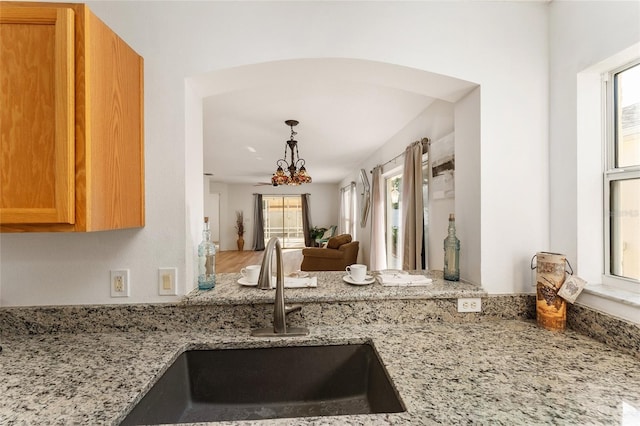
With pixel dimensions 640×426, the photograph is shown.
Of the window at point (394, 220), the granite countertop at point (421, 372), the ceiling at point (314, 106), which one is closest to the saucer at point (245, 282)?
the granite countertop at point (421, 372)

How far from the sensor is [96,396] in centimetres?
80

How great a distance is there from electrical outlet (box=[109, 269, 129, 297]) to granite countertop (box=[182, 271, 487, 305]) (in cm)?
28

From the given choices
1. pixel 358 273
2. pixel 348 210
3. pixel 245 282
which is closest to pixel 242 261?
pixel 348 210

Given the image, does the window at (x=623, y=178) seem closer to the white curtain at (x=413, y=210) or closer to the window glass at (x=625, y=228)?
the window glass at (x=625, y=228)

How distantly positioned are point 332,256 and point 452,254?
3395 mm

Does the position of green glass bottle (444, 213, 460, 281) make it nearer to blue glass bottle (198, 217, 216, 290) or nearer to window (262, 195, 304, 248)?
blue glass bottle (198, 217, 216, 290)

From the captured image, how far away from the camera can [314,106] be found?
2.76m

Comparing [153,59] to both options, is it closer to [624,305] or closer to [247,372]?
[247,372]

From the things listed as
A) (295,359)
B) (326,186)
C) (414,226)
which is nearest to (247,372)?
(295,359)

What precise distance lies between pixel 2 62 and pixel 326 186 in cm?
945

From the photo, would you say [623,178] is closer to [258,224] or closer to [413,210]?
[413,210]

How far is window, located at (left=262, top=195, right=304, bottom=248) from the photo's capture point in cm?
1019

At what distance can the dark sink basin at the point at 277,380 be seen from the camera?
3.70 feet

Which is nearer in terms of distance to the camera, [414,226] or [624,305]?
[624,305]
